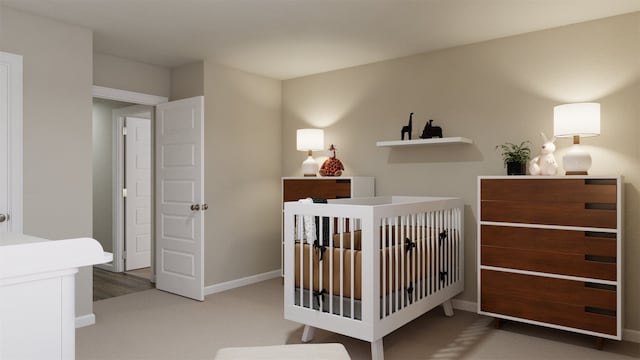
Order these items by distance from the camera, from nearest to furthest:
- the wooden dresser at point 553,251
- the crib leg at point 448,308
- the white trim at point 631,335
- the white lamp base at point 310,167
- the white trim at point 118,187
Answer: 1. the wooden dresser at point 553,251
2. the white trim at point 631,335
3. the crib leg at point 448,308
4. the white lamp base at point 310,167
5. the white trim at point 118,187

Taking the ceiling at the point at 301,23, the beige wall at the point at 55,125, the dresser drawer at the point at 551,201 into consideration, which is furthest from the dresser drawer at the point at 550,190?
the beige wall at the point at 55,125

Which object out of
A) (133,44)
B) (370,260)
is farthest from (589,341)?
(133,44)

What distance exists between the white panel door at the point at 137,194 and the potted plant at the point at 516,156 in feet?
13.8

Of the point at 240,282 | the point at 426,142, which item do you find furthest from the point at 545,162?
the point at 240,282

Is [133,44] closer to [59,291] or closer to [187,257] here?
[187,257]

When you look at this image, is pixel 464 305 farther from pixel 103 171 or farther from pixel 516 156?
pixel 103 171

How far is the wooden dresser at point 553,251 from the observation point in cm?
276

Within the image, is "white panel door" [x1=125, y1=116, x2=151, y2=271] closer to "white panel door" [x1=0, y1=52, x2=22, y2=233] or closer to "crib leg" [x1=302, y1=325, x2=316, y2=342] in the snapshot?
"white panel door" [x1=0, y1=52, x2=22, y2=233]

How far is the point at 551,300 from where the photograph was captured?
9.68ft

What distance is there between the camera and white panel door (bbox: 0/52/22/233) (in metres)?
2.93

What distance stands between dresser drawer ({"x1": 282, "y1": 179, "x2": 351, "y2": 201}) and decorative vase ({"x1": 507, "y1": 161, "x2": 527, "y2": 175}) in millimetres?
1390

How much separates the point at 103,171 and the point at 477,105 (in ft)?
14.8

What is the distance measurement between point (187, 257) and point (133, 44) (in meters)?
1.97

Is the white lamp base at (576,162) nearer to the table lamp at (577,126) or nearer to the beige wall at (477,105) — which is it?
the table lamp at (577,126)
